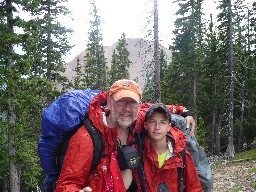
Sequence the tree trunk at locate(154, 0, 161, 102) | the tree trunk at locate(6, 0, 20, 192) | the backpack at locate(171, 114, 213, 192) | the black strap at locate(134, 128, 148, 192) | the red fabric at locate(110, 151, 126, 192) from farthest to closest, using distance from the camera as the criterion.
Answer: the tree trunk at locate(154, 0, 161, 102) < the tree trunk at locate(6, 0, 20, 192) < the backpack at locate(171, 114, 213, 192) < the black strap at locate(134, 128, 148, 192) < the red fabric at locate(110, 151, 126, 192)

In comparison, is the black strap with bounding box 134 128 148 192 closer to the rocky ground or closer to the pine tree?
the rocky ground

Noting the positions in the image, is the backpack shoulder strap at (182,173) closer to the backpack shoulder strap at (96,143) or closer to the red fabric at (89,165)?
the red fabric at (89,165)

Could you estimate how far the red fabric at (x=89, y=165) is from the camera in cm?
320

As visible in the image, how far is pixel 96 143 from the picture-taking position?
3.31 metres

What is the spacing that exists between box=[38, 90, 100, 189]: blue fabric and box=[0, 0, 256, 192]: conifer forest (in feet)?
6.56

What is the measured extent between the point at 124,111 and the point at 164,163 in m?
0.87

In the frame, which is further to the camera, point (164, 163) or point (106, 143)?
point (164, 163)

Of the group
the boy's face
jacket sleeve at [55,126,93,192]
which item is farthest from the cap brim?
jacket sleeve at [55,126,93,192]

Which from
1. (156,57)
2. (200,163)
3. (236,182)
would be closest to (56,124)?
(200,163)

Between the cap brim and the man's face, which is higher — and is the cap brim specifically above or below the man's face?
above

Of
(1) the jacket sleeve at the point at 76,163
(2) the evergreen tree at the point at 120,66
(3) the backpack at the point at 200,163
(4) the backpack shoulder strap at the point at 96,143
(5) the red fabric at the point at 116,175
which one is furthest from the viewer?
(2) the evergreen tree at the point at 120,66

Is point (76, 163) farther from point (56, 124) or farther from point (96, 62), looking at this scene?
point (96, 62)

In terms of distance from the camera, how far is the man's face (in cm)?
372

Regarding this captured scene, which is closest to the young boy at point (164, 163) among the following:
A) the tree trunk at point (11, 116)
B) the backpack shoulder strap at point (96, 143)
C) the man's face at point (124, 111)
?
the man's face at point (124, 111)
